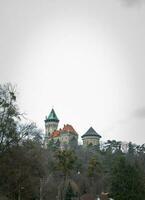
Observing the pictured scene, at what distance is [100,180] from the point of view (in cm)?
9681

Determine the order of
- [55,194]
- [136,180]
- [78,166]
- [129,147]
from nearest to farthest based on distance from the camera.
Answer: [136,180] < [55,194] < [78,166] < [129,147]

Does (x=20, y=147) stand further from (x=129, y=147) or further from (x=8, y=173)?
(x=129, y=147)

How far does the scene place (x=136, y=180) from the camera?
6116 cm

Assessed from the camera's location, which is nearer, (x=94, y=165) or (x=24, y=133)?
(x=24, y=133)

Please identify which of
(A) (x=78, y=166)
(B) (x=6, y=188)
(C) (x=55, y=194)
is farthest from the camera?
(A) (x=78, y=166)

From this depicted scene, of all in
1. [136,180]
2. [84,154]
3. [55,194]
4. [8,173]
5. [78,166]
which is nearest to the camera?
[8,173]

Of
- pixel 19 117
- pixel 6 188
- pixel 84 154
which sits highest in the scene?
pixel 84 154

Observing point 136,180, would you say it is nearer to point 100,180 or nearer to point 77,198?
point 77,198

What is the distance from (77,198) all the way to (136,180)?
1870cm

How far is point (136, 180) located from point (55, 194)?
28.8m

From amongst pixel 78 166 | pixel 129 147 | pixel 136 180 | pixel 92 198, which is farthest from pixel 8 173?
pixel 129 147

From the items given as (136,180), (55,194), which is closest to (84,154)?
(55,194)

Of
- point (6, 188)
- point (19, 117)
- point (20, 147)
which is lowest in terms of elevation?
point (6, 188)

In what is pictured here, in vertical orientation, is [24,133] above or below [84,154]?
below
